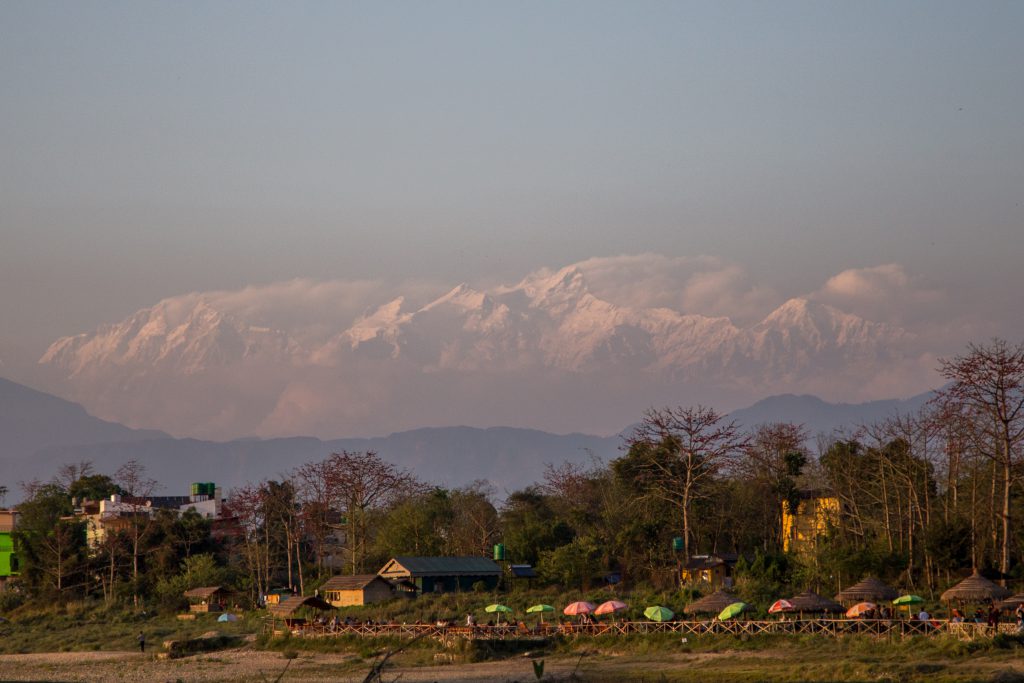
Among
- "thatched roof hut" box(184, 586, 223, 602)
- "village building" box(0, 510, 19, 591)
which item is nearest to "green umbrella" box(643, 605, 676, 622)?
"thatched roof hut" box(184, 586, 223, 602)

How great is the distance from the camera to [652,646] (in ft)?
165

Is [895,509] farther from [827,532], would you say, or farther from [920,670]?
[920,670]

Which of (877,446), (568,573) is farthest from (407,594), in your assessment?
(877,446)

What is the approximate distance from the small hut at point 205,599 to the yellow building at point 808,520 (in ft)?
113

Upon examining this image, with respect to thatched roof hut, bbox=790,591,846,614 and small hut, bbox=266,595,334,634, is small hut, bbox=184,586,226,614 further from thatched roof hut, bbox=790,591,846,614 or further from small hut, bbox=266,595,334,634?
thatched roof hut, bbox=790,591,846,614

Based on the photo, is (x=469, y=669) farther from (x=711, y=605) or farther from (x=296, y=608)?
(x=296, y=608)

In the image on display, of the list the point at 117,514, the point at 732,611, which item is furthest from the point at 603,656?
the point at 117,514

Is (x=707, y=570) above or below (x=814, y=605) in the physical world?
above

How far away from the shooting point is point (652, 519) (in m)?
78.1

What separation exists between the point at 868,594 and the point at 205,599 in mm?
43737

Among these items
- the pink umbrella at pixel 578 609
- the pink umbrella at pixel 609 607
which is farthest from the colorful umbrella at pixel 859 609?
the pink umbrella at pixel 578 609

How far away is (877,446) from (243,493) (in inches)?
1799

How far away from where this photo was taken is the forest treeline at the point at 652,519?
210ft

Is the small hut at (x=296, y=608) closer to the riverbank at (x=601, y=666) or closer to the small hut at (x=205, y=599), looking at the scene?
the riverbank at (x=601, y=666)
